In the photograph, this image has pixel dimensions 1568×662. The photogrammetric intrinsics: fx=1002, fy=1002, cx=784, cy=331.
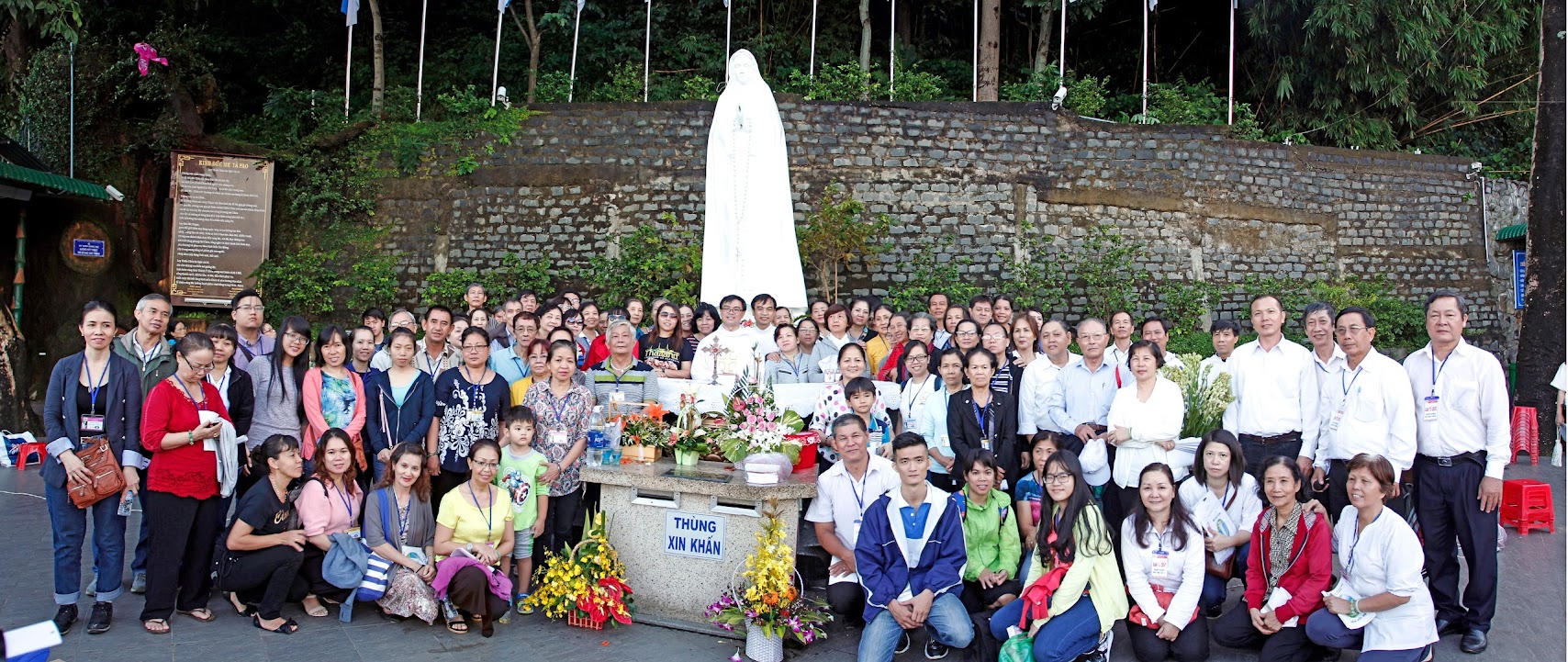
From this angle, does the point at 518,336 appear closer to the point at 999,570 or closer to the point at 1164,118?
the point at 999,570

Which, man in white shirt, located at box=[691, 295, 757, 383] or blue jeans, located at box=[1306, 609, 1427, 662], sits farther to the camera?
man in white shirt, located at box=[691, 295, 757, 383]

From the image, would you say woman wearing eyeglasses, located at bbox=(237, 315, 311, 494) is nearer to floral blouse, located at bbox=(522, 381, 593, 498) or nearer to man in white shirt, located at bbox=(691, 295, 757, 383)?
floral blouse, located at bbox=(522, 381, 593, 498)

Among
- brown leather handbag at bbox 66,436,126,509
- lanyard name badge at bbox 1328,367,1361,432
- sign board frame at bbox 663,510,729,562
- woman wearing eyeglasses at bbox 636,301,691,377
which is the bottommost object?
sign board frame at bbox 663,510,729,562

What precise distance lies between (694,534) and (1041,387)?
219 centimetres

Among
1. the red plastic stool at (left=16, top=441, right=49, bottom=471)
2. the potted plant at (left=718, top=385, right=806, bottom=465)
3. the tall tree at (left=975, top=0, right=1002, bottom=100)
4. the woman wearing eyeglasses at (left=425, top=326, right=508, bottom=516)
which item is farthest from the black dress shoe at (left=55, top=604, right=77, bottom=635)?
the tall tree at (left=975, top=0, right=1002, bottom=100)

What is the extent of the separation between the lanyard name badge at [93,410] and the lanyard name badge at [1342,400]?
595 centimetres

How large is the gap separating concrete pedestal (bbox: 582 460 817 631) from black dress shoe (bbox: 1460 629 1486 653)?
3065 millimetres

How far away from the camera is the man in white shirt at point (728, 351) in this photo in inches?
240

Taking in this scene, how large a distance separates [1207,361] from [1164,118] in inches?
425

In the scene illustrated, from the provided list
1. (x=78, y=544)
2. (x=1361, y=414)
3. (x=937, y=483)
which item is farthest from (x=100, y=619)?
(x=1361, y=414)

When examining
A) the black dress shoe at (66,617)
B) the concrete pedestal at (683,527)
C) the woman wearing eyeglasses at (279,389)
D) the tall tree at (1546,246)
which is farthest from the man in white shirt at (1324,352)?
the tall tree at (1546,246)

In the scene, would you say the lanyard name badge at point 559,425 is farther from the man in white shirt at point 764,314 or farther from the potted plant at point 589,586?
the man in white shirt at point 764,314

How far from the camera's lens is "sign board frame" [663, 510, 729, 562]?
474 cm

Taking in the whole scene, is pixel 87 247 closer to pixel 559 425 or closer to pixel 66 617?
pixel 66 617
